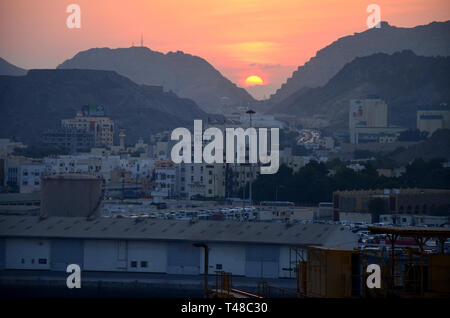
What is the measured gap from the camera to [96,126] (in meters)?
77.1

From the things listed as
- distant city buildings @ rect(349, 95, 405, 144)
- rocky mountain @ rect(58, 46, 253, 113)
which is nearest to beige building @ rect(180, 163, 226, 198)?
distant city buildings @ rect(349, 95, 405, 144)

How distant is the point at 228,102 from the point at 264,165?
5225 inches

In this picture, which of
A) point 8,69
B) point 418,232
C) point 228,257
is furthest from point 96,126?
point 418,232

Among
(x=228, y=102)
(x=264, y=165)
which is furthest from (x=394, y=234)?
(x=228, y=102)

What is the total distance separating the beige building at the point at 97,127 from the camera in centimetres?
7659

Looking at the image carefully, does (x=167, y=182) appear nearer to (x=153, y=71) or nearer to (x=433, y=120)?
(x=433, y=120)

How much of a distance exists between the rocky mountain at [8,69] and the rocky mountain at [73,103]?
17.0 metres

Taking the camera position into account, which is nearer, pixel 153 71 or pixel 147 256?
pixel 147 256

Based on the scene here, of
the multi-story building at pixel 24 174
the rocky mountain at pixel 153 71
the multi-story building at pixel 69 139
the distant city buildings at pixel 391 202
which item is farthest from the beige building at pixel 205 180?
the rocky mountain at pixel 153 71

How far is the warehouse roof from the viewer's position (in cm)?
1582

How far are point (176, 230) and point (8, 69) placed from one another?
4815 inches

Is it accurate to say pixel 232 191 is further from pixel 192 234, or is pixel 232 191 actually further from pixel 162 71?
pixel 162 71

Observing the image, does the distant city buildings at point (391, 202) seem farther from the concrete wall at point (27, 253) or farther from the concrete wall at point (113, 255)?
the concrete wall at point (27, 253)
